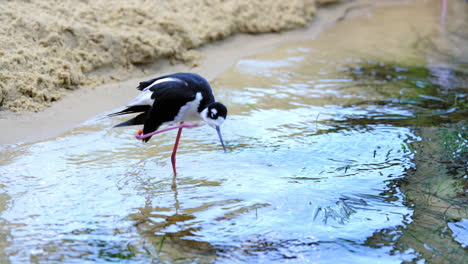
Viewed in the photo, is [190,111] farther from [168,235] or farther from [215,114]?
[168,235]

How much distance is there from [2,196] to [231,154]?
1.73 meters

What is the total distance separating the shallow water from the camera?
3039 millimetres

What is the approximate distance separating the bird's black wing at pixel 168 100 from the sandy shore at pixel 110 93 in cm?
126

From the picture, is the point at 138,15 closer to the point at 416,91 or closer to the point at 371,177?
the point at 416,91

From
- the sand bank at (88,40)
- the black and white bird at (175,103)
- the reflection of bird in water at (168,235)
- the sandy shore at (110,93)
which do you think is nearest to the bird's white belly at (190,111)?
the black and white bird at (175,103)

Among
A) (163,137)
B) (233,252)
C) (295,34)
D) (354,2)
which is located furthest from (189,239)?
(354,2)

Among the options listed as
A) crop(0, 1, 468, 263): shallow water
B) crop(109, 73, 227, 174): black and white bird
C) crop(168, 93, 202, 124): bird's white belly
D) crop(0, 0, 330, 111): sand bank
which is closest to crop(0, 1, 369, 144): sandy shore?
crop(0, 0, 330, 111): sand bank

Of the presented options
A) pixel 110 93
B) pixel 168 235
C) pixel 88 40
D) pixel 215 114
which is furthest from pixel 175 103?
pixel 88 40

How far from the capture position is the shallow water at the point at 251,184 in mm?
3039

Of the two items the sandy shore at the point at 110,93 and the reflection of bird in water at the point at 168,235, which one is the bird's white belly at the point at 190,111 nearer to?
the reflection of bird in water at the point at 168,235

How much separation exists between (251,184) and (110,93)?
2.44m

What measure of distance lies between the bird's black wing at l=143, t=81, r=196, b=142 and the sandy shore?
126 cm

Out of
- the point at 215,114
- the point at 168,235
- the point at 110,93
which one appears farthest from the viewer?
the point at 110,93

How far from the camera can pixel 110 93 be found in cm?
566
